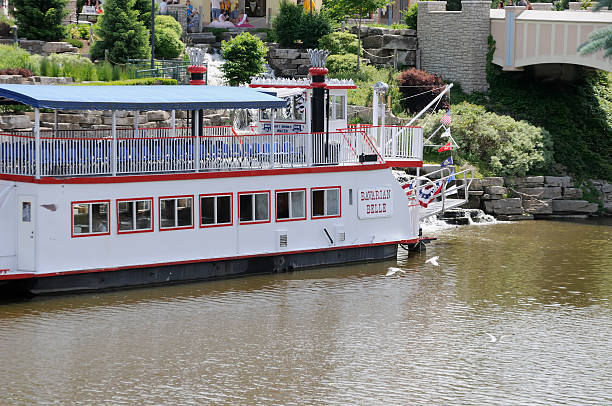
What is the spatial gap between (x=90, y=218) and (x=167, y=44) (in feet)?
82.8

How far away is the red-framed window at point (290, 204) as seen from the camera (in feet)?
96.0

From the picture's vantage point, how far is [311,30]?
5444cm

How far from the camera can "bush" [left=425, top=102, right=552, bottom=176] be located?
42719mm

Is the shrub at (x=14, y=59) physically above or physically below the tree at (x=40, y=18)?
below

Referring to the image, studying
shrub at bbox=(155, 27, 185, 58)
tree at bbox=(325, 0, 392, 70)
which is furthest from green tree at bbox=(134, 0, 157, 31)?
tree at bbox=(325, 0, 392, 70)

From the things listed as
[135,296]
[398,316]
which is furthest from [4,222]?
[398,316]

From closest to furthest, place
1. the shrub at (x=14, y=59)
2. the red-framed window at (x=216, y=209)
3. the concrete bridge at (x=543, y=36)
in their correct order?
the red-framed window at (x=216, y=209) < the shrub at (x=14, y=59) < the concrete bridge at (x=543, y=36)

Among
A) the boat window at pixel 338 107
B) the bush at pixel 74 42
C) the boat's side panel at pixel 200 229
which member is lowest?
the boat's side panel at pixel 200 229

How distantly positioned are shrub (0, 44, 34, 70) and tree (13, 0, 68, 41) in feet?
15.7

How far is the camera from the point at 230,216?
93.2ft

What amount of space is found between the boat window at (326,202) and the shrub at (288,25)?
25804 mm

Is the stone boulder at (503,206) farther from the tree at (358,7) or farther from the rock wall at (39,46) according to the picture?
the rock wall at (39,46)

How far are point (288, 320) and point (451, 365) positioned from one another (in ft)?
15.4

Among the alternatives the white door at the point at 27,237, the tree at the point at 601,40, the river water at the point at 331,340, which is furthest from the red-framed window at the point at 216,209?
the tree at the point at 601,40
